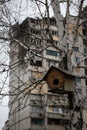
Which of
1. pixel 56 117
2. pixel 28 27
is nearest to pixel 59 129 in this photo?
pixel 56 117

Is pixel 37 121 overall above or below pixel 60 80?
below

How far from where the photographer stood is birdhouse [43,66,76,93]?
21.9 feet

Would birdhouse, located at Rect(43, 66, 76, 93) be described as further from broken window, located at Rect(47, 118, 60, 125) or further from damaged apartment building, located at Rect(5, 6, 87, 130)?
broken window, located at Rect(47, 118, 60, 125)

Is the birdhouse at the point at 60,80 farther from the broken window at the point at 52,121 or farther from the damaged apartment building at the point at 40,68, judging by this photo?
the broken window at the point at 52,121

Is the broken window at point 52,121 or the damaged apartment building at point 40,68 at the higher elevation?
the damaged apartment building at point 40,68

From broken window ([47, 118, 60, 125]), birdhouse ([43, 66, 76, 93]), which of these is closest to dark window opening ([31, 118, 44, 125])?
broken window ([47, 118, 60, 125])

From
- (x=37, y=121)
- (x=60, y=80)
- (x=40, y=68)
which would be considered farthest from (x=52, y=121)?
(x=60, y=80)

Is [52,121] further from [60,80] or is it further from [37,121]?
[60,80]

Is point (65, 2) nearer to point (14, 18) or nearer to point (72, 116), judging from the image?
point (14, 18)

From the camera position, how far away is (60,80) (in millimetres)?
Answer: 6812

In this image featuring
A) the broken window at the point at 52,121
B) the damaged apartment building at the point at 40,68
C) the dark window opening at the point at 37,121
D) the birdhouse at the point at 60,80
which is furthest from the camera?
the broken window at the point at 52,121

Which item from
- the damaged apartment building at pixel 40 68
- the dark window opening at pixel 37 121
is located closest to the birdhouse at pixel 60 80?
the damaged apartment building at pixel 40 68

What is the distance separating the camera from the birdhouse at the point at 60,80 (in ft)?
21.9

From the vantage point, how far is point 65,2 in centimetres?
852
